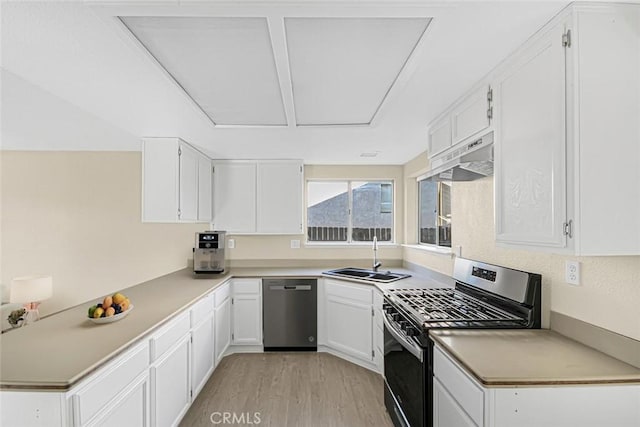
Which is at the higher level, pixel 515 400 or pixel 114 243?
pixel 114 243

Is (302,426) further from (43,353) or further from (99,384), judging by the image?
(43,353)

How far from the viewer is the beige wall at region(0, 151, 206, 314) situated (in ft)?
12.9

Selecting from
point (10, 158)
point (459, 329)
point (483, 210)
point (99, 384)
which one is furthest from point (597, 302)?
point (10, 158)

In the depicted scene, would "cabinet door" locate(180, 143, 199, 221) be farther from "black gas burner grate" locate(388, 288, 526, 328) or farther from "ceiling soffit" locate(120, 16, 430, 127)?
"black gas burner grate" locate(388, 288, 526, 328)

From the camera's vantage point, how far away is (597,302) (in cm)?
147

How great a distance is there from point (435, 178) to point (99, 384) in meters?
2.32

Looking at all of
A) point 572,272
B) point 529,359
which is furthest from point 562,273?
point 529,359

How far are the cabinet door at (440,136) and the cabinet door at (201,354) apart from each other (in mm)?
2290

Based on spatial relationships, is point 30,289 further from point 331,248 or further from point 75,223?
point 331,248

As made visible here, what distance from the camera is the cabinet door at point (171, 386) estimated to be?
1928mm

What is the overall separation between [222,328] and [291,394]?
1031 millimetres

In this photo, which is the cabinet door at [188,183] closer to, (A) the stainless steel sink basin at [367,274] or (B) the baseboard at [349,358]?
(A) the stainless steel sink basin at [367,274]

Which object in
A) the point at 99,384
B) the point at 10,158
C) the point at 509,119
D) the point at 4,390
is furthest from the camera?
the point at 10,158

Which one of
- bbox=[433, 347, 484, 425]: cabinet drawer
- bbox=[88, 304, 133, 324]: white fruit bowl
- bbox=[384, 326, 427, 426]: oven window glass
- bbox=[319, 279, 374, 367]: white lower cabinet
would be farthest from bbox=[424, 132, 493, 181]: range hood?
bbox=[88, 304, 133, 324]: white fruit bowl
